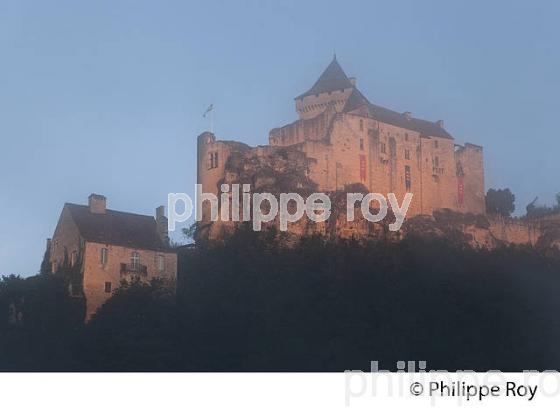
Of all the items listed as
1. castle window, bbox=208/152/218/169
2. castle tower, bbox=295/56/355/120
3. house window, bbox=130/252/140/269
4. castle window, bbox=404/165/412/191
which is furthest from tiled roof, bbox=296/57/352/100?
house window, bbox=130/252/140/269

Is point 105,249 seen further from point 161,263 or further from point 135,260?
point 161,263

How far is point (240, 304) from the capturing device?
4588 centimetres

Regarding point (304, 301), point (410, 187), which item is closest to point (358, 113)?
point (410, 187)

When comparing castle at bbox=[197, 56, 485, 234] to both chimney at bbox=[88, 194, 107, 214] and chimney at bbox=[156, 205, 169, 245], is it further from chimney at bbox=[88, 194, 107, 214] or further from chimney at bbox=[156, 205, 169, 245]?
chimney at bbox=[88, 194, 107, 214]

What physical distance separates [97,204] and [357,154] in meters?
15.5

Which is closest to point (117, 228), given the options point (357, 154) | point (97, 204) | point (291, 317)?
point (97, 204)

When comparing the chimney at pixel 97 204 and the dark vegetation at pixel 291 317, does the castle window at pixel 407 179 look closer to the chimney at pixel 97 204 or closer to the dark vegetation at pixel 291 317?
the dark vegetation at pixel 291 317

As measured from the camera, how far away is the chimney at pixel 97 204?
46344 millimetres

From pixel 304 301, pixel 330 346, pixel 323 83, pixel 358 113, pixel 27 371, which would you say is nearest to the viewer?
pixel 27 371

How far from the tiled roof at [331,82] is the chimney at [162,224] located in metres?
19.2

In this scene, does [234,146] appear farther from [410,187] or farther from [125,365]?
[125,365]

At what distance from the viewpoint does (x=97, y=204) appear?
46562mm

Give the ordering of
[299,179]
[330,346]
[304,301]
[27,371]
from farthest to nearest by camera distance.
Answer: [299,179] < [304,301] < [330,346] < [27,371]

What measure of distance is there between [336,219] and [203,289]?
9.67 meters
